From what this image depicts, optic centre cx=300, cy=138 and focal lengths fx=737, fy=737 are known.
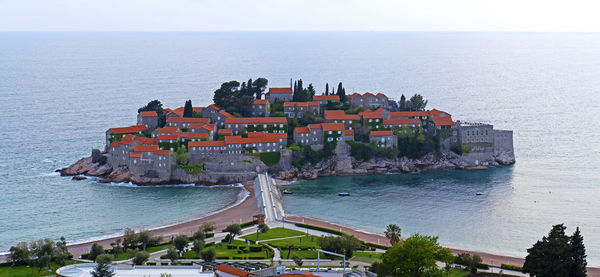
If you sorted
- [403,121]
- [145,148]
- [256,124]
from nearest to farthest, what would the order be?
[145,148] → [256,124] → [403,121]

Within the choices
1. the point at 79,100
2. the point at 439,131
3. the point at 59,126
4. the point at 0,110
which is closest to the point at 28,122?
the point at 59,126

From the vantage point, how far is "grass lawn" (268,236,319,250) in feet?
199

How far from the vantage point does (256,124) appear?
308ft

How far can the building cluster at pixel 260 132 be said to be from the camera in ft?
288

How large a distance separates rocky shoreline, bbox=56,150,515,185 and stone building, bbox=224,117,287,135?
5609mm

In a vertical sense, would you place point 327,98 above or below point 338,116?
above

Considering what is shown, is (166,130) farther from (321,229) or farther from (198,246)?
(198,246)

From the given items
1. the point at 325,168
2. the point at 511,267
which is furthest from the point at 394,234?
the point at 325,168

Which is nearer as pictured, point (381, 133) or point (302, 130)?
point (302, 130)

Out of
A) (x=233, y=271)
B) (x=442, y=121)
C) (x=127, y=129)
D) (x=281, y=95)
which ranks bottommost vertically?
(x=233, y=271)

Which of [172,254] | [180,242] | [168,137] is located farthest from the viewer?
[168,137]

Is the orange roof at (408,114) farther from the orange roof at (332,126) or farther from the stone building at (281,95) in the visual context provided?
the stone building at (281,95)

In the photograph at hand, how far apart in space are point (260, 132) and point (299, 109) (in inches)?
370

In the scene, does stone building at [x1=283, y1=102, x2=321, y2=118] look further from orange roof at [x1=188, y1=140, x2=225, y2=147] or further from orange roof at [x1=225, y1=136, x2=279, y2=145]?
orange roof at [x1=188, y1=140, x2=225, y2=147]
